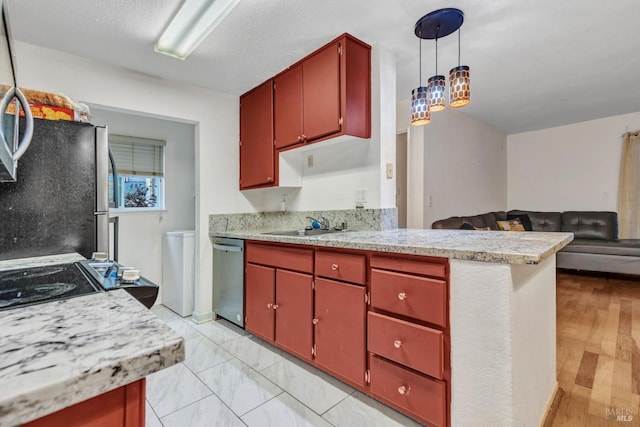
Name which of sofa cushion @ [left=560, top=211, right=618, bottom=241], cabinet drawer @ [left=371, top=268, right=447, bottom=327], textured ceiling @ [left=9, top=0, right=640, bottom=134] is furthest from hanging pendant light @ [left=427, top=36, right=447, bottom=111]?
sofa cushion @ [left=560, top=211, right=618, bottom=241]

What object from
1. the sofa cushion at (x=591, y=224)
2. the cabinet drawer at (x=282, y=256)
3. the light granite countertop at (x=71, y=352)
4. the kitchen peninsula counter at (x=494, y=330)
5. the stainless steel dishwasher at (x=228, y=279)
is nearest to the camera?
the light granite countertop at (x=71, y=352)

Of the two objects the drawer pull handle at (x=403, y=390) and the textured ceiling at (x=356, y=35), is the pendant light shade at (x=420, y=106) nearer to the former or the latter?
the textured ceiling at (x=356, y=35)

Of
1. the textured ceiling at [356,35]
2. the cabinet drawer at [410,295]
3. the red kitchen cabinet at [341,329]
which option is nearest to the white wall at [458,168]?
the textured ceiling at [356,35]

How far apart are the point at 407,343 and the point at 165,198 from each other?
3.13 meters

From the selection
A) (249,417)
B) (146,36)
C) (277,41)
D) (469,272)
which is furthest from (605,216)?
(146,36)

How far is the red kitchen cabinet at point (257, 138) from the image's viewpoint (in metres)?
2.72

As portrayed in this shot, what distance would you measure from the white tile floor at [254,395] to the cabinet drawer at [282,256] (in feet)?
2.16

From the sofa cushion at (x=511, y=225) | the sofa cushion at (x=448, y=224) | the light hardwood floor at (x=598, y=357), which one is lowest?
the light hardwood floor at (x=598, y=357)

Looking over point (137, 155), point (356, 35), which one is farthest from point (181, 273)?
point (356, 35)

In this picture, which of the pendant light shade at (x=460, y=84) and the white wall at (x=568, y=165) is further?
the white wall at (x=568, y=165)

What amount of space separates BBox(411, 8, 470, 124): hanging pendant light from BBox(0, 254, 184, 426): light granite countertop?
6.62 feet

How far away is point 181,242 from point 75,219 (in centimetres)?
150

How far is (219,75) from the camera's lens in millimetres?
2643

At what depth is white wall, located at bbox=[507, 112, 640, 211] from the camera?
4922 millimetres
